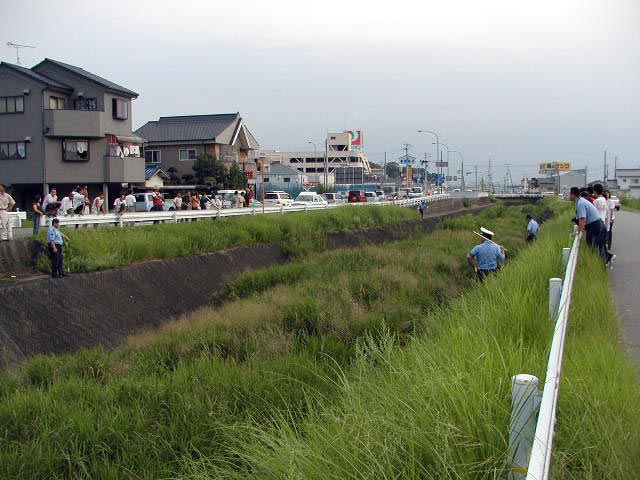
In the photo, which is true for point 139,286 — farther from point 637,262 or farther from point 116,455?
point 637,262

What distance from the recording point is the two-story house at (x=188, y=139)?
55594 mm

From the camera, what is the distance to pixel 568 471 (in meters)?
3.41

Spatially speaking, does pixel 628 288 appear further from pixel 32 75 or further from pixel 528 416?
pixel 32 75

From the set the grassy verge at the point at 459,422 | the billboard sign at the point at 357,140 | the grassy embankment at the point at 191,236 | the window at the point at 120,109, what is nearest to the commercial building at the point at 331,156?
the billboard sign at the point at 357,140

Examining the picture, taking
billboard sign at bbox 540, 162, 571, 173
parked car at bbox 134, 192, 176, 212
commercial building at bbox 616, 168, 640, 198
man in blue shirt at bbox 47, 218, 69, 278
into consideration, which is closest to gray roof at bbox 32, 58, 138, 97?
parked car at bbox 134, 192, 176, 212

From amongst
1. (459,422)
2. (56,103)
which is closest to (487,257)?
(459,422)

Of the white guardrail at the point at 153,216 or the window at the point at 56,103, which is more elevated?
the window at the point at 56,103

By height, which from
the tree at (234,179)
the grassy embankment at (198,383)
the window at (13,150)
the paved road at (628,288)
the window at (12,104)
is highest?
the window at (12,104)

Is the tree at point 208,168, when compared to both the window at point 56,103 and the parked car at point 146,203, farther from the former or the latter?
the parked car at point 146,203

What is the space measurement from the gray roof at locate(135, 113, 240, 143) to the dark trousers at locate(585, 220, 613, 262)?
152 feet

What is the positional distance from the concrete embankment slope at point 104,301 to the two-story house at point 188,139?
37.2 metres

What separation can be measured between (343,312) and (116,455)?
603 cm

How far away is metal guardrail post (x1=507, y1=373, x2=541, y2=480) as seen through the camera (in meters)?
2.98

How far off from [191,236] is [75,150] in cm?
2319
